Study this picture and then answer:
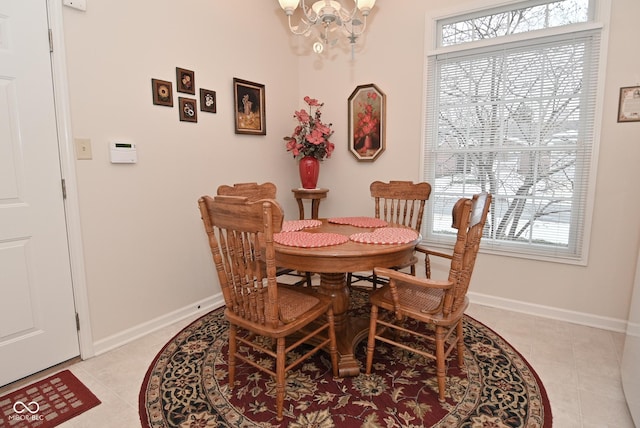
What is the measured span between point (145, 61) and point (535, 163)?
290cm

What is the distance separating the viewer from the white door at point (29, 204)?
6.08 ft

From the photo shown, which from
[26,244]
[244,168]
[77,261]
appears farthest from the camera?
[244,168]

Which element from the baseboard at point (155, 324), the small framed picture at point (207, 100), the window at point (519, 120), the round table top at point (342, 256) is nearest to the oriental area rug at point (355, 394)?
the baseboard at point (155, 324)

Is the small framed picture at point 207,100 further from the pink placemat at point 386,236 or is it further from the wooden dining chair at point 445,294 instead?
the wooden dining chair at point 445,294

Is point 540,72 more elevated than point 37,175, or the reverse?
point 540,72

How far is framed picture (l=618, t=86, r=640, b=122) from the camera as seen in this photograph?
7.63 ft

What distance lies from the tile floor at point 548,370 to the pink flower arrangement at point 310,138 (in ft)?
5.80

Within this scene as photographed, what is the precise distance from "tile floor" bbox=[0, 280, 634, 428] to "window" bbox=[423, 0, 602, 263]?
57cm

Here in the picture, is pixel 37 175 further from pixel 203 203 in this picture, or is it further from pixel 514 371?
pixel 514 371

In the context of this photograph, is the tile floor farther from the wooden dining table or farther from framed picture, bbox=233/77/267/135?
framed picture, bbox=233/77/267/135

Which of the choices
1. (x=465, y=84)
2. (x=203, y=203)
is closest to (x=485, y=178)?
(x=465, y=84)

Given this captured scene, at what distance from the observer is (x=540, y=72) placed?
2635 millimetres

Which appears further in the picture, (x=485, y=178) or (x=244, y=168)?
(x=244, y=168)

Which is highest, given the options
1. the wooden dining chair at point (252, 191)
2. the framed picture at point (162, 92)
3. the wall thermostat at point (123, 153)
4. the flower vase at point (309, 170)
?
the framed picture at point (162, 92)
